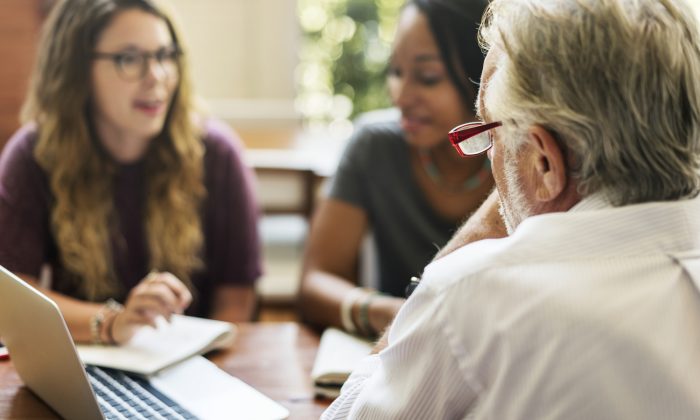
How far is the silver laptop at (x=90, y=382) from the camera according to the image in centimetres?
104

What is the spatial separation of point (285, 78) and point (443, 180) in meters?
2.26

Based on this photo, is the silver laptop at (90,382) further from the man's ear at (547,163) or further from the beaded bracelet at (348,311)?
the man's ear at (547,163)

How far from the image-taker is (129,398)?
47.6 inches

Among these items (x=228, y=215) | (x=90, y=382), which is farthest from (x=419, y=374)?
(x=228, y=215)

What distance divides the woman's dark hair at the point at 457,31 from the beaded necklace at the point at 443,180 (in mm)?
214

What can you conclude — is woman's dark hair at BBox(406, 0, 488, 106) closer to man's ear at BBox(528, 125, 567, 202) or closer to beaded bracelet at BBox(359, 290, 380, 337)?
beaded bracelet at BBox(359, 290, 380, 337)

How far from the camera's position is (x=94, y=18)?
1808 millimetres

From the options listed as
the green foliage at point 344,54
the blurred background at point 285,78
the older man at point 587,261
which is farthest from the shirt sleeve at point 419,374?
the green foliage at point 344,54

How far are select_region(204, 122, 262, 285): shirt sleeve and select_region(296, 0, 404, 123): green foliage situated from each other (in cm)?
231

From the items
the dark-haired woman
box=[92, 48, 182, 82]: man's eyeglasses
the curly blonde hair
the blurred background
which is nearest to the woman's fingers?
the dark-haired woman

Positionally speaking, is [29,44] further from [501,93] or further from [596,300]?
[596,300]

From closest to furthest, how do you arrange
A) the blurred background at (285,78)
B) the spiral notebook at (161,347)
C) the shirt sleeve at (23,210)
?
the spiral notebook at (161,347), the shirt sleeve at (23,210), the blurred background at (285,78)

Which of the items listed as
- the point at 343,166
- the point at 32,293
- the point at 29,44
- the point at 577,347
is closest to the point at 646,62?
the point at 577,347

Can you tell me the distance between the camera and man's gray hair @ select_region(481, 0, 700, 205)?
0.83m
